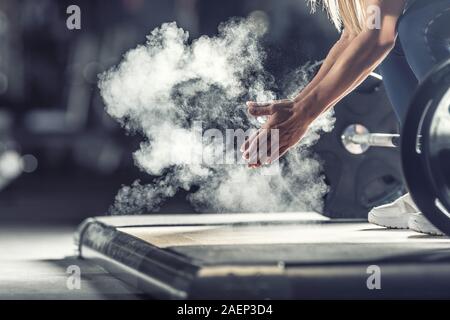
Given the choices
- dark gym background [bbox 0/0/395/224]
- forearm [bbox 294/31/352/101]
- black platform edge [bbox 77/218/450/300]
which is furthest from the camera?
dark gym background [bbox 0/0/395/224]

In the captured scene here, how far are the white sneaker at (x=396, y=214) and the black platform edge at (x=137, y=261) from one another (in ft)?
2.55

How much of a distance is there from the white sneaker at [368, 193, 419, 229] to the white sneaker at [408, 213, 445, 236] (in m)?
0.14

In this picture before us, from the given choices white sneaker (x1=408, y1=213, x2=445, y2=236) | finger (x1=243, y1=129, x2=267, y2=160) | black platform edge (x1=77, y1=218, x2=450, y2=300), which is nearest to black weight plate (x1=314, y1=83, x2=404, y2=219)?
white sneaker (x1=408, y1=213, x2=445, y2=236)

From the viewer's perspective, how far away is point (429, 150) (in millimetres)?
2039

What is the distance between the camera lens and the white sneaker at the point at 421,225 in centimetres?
251

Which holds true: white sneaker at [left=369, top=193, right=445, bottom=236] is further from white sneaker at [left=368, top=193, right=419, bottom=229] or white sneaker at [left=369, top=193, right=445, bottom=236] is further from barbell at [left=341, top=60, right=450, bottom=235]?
barbell at [left=341, top=60, right=450, bottom=235]

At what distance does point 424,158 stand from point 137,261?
2.14ft

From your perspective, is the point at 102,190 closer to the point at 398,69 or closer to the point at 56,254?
the point at 56,254

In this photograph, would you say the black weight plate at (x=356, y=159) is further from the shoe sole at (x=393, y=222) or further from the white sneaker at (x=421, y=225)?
the white sneaker at (x=421, y=225)

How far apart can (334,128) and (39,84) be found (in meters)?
3.22

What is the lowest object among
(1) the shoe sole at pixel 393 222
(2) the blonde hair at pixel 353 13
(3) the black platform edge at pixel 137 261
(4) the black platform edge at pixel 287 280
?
(4) the black platform edge at pixel 287 280

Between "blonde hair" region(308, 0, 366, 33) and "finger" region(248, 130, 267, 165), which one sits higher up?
"blonde hair" region(308, 0, 366, 33)

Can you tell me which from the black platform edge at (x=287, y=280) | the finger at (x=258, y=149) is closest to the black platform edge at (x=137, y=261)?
the black platform edge at (x=287, y=280)

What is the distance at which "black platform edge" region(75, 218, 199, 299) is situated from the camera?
69.1 inches
